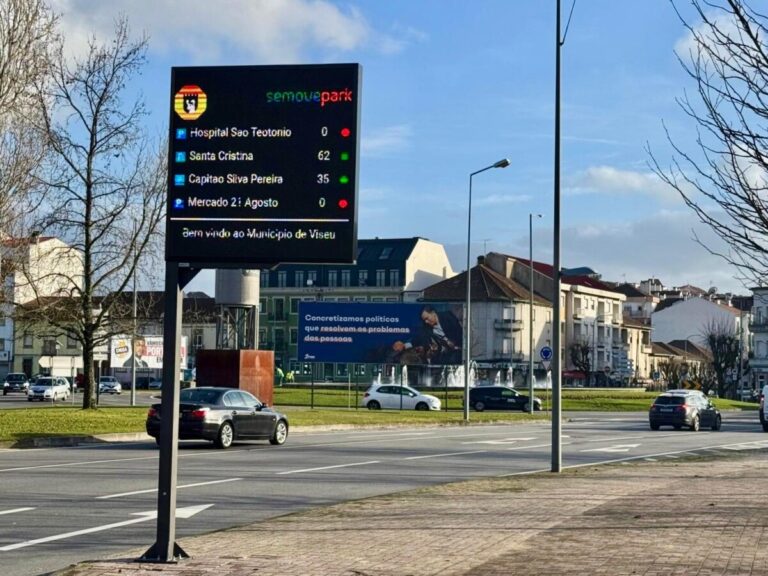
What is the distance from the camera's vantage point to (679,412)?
146ft

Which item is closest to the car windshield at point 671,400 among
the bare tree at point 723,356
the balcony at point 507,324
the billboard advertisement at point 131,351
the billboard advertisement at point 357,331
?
the billboard advertisement at point 131,351

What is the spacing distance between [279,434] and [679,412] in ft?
66.4

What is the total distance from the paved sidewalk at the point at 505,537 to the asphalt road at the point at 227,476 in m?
1.23

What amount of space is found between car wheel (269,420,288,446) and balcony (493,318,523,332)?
286ft

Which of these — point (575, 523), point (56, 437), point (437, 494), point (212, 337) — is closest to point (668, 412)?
point (56, 437)

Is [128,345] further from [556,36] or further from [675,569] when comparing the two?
[675,569]

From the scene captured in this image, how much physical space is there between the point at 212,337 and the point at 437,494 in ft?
368

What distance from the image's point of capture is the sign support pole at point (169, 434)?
31.2ft

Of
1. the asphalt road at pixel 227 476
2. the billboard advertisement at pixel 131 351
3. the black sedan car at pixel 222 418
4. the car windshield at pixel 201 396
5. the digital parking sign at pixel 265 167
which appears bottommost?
the asphalt road at pixel 227 476

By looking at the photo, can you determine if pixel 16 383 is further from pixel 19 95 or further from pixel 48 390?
pixel 19 95

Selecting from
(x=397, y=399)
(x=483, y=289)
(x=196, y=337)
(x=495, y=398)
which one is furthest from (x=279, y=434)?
(x=196, y=337)

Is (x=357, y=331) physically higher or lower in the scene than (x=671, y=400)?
higher

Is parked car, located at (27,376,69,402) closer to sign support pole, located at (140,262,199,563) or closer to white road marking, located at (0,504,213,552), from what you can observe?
white road marking, located at (0,504,213,552)

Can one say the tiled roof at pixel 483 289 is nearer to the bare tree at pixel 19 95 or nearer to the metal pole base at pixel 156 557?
the bare tree at pixel 19 95
